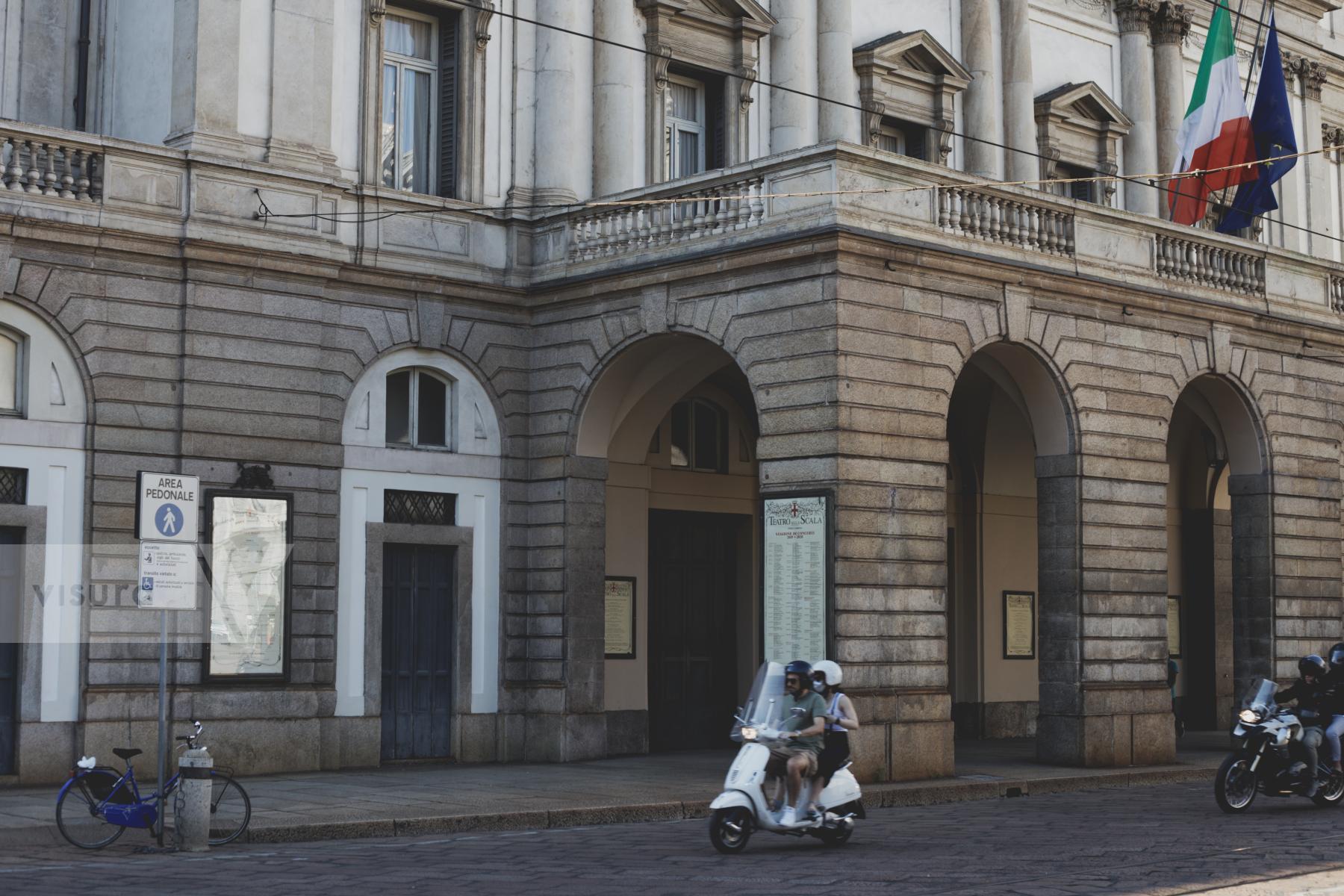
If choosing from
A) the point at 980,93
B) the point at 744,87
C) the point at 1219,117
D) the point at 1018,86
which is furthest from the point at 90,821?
the point at 1018,86

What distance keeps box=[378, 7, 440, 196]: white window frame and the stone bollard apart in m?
10.3

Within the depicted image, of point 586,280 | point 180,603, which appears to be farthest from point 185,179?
point 180,603

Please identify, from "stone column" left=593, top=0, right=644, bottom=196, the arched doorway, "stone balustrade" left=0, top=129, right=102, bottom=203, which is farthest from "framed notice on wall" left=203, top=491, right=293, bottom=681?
the arched doorway

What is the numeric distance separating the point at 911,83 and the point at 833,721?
15769 millimetres

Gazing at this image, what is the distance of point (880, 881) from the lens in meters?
12.7


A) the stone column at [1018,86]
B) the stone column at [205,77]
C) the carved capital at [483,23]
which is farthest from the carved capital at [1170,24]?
the stone column at [205,77]

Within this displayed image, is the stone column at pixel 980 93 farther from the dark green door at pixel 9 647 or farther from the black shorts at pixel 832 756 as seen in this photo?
the dark green door at pixel 9 647

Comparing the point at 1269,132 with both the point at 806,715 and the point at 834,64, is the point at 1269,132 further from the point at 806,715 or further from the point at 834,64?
the point at 806,715

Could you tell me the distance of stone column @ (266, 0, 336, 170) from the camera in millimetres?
22094

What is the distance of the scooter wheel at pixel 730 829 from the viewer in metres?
14.6

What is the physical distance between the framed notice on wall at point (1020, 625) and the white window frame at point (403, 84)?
460 inches

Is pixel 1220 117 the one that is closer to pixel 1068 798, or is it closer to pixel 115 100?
pixel 1068 798

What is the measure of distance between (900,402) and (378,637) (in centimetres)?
695

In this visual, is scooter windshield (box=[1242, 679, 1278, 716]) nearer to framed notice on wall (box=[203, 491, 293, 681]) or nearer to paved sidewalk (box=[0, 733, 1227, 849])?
paved sidewalk (box=[0, 733, 1227, 849])
